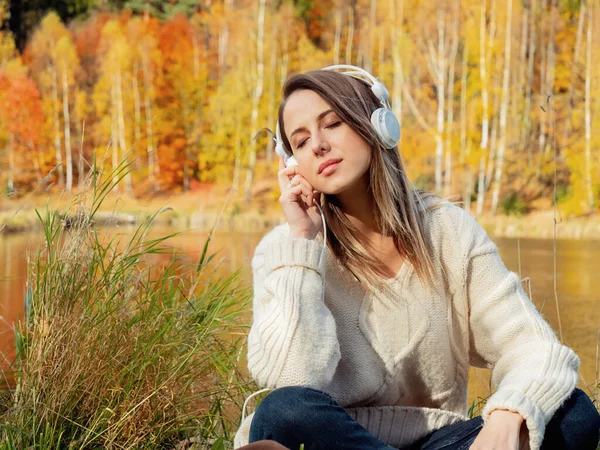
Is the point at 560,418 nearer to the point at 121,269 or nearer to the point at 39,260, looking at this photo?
the point at 121,269

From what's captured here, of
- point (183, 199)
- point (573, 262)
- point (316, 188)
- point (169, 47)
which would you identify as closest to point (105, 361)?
point (316, 188)

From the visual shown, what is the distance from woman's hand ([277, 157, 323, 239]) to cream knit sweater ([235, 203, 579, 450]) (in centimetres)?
4

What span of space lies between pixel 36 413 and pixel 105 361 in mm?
199

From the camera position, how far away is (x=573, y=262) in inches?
348

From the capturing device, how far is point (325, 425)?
4.49ft

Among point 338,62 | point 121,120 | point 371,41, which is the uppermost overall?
point 371,41

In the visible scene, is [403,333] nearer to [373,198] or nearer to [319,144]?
[373,198]

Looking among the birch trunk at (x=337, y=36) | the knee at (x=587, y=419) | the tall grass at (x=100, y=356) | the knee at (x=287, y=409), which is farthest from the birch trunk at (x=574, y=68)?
the knee at (x=287, y=409)

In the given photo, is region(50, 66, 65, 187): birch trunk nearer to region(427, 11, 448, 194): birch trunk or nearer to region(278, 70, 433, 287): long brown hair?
region(427, 11, 448, 194): birch trunk

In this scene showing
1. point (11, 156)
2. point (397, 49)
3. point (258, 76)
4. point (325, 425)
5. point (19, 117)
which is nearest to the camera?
point (325, 425)

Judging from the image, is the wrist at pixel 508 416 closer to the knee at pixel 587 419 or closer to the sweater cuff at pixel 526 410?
the sweater cuff at pixel 526 410

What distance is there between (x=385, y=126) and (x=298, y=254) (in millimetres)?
335

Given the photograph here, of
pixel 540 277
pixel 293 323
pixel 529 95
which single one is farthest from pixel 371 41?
pixel 293 323

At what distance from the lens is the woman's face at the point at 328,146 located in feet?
5.40
